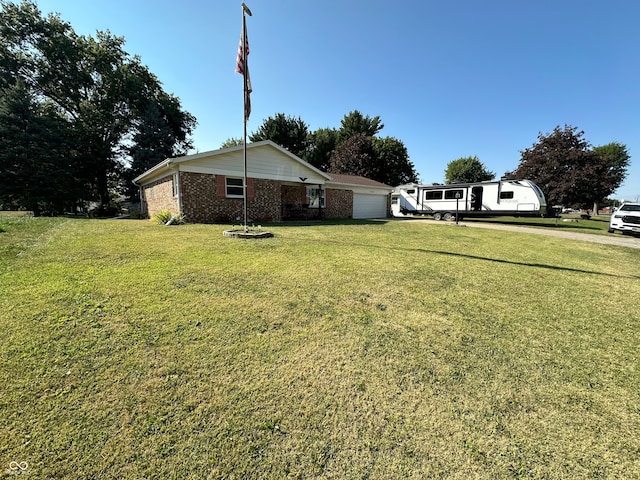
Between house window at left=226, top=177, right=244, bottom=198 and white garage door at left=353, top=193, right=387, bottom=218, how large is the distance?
9.19 m

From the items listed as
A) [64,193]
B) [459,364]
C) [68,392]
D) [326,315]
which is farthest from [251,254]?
[64,193]

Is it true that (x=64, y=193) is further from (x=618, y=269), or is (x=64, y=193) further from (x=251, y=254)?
(x=618, y=269)

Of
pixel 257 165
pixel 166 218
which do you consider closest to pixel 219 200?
pixel 166 218

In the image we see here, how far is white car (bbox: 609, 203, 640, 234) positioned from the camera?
13.4 m

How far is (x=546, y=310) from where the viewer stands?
12.4 feet

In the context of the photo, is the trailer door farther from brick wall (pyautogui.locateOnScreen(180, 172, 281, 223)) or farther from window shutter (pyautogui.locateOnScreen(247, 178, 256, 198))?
window shutter (pyautogui.locateOnScreen(247, 178, 256, 198))

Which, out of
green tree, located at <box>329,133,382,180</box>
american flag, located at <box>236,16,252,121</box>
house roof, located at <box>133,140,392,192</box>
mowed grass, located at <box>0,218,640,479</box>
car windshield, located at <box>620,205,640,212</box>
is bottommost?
mowed grass, located at <box>0,218,640,479</box>

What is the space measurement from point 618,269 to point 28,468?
986 centimetres

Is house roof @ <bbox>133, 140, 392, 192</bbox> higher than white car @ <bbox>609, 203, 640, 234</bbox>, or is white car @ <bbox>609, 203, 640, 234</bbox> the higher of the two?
house roof @ <bbox>133, 140, 392, 192</bbox>

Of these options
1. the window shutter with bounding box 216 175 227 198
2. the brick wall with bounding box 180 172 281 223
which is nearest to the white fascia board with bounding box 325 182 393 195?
the brick wall with bounding box 180 172 281 223

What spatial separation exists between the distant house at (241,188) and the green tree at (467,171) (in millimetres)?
40107

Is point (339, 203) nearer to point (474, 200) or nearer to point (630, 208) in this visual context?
point (474, 200)

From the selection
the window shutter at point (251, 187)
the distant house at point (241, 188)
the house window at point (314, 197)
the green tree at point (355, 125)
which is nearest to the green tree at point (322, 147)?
the green tree at point (355, 125)

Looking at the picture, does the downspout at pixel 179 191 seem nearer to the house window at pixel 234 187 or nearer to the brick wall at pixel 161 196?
the brick wall at pixel 161 196
